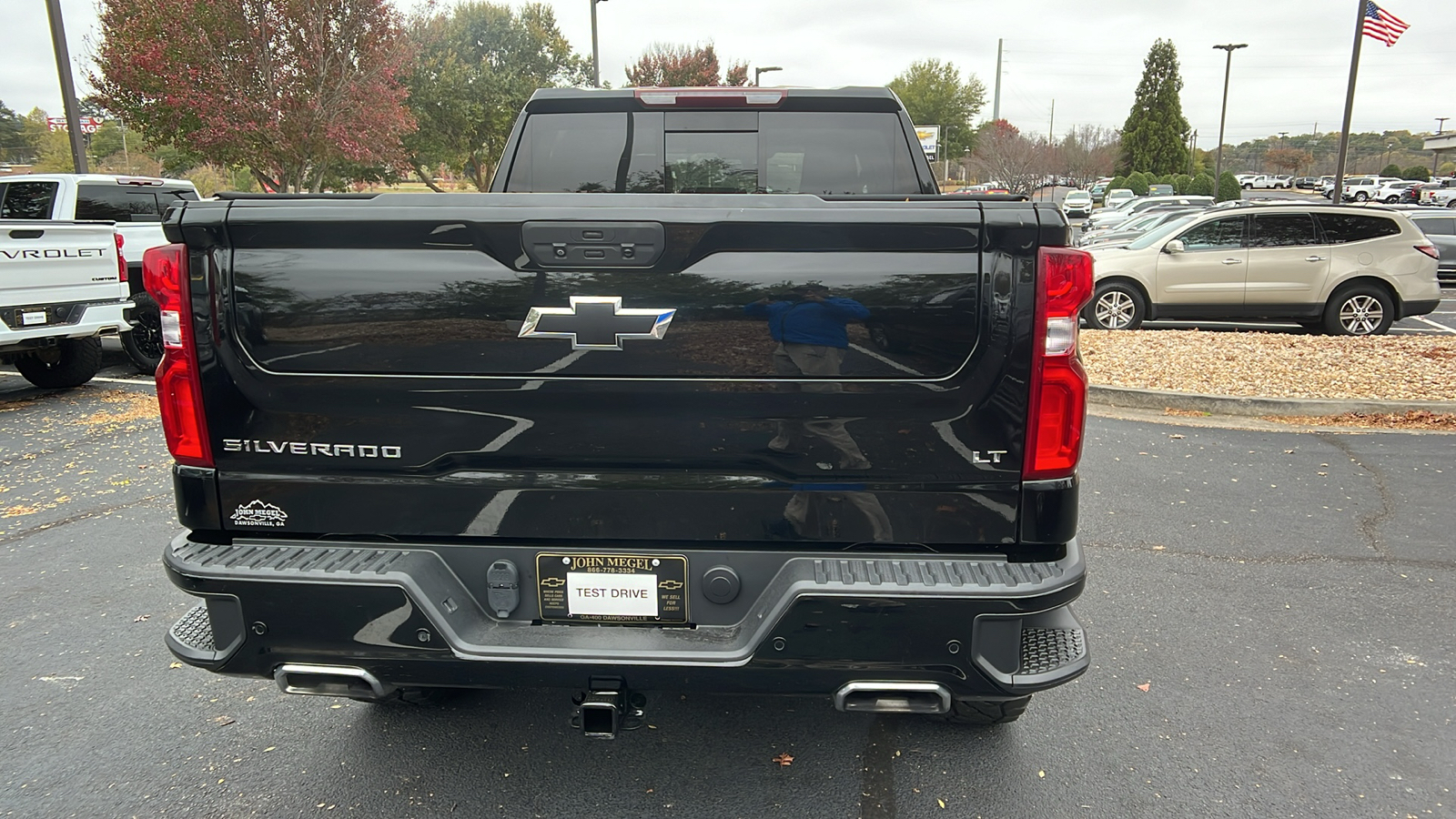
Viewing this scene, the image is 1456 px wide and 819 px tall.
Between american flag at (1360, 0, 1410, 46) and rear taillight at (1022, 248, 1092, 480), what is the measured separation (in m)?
25.9

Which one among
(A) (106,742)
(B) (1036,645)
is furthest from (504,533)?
(A) (106,742)

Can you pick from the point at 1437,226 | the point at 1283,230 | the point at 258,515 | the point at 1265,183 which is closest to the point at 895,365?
the point at 258,515

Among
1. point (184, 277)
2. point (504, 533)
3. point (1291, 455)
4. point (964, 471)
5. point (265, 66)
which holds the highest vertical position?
point (265, 66)

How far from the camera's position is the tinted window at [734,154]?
4039 millimetres

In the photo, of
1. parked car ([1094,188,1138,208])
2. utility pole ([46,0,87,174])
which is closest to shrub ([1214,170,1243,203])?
parked car ([1094,188,1138,208])

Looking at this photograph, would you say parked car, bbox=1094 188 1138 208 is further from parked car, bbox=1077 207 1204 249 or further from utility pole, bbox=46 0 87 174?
utility pole, bbox=46 0 87 174

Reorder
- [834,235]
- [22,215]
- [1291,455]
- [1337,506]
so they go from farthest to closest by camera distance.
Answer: [22,215] → [1291,455] → [1337,506] → [834,235]

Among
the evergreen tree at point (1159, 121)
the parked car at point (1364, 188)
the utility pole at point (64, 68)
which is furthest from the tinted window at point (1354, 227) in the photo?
the evergreen tree at point (1159, 121)

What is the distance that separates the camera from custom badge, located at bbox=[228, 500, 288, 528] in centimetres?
239

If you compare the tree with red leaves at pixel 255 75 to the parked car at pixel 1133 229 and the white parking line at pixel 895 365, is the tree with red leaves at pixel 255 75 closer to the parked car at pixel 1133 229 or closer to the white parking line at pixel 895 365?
the parked car at pixel 1133 229

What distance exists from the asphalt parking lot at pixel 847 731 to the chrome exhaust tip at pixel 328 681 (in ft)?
1.75

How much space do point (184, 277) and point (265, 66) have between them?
15799 millimetres

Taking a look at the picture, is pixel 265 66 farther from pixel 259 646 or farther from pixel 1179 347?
pixel 259 646

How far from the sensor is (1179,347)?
10.1m
